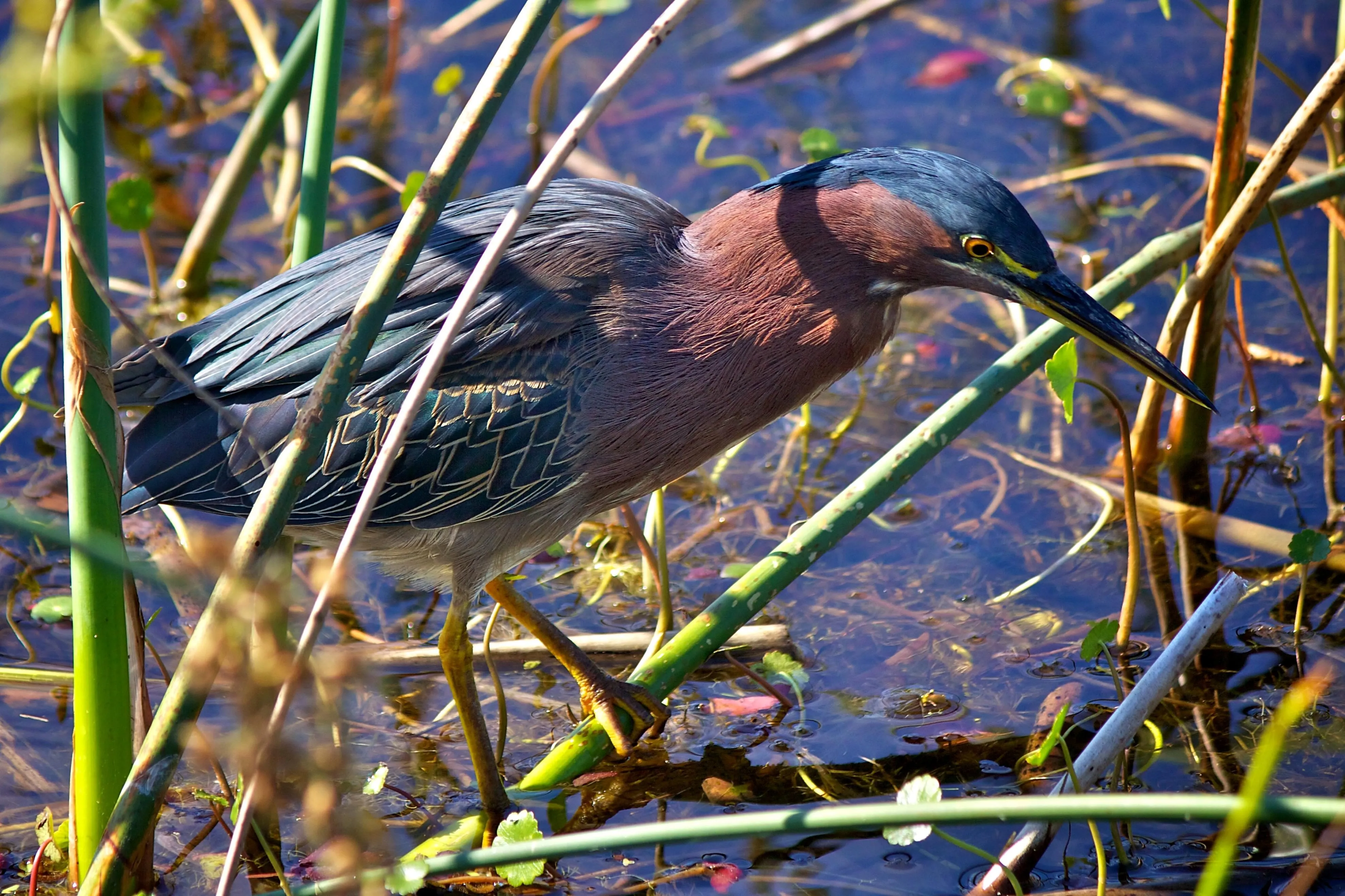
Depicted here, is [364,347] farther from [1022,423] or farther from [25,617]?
[1022,423]

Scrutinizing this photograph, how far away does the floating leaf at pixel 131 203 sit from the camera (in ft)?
13.7

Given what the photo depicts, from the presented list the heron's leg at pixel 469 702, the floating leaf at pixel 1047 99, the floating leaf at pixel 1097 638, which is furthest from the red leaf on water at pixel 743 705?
the floating leaf at pixel 1047 99

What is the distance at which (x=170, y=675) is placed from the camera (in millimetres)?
3400

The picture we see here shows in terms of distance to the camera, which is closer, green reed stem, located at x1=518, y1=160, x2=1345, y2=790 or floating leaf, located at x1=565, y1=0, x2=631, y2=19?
green reed stem, located at x1=518, y1=160, x2=1345, y2=790

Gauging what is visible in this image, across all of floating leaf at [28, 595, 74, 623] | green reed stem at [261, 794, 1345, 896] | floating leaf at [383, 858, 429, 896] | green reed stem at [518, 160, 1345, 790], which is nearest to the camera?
green reed stem at [261, 794, 1345, 896]

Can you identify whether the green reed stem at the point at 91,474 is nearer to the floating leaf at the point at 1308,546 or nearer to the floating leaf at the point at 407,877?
the floating leaf at the point at 407,877

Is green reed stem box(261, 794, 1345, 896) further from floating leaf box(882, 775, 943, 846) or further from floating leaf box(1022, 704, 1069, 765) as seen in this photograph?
floating leaf box(1022, 704, 1069, 765)

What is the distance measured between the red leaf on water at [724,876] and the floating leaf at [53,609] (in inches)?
74.7

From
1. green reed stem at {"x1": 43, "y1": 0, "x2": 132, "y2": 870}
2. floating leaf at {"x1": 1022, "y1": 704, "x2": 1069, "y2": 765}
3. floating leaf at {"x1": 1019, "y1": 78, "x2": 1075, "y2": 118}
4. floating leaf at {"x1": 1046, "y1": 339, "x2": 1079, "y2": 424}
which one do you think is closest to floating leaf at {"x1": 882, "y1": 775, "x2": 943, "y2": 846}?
floating leaf at {"x1": 1022, "y1": 704, "x2": 1069, "y2": 765}

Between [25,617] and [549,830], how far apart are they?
175 centimetres

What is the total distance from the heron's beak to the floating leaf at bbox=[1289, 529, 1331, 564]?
54 centimetres

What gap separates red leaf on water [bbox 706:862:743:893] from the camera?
9.20 ft

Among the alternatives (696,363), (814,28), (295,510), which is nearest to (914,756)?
(696,363)

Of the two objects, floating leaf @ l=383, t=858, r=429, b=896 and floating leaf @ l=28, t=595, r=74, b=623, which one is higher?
floating leaf @ l=28, t=595, r=74, b=623
